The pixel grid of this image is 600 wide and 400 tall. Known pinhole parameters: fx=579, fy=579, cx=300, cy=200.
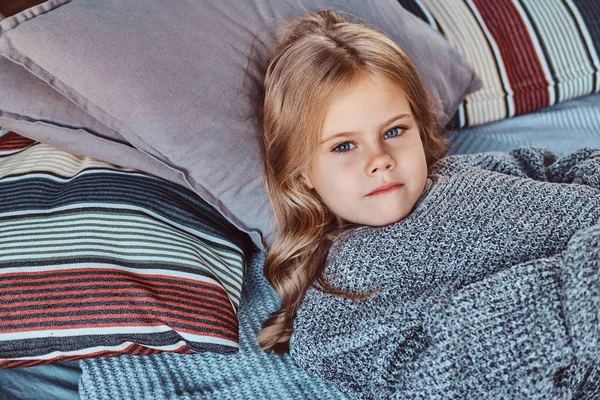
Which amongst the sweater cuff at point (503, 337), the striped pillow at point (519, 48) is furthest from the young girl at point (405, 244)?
the striped pillow at point (519, 48)

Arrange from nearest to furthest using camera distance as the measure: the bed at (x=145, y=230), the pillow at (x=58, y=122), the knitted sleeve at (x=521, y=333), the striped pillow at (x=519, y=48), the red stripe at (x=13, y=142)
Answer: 1. the knitted sleeve at (x=521, y=333)
2. the bed at (x=145, y=230)
3. the pillow at (x=58, y=122)
4. the red stripe at (x=13, y=142)
5. the striped pillow at (x=519, y=48)

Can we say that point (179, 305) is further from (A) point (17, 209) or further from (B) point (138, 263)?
(A) point (17, 209)

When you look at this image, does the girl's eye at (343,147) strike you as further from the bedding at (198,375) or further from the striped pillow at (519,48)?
the striped pillow at (519,48)

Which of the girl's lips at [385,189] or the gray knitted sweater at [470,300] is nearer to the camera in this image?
the gray knitted sweater at [470,300]

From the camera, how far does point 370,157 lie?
2.69 feet

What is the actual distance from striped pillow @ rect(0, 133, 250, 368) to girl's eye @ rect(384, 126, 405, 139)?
0.29 m

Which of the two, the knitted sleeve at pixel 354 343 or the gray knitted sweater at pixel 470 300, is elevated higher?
the gray knitted sweater at pixel 470 300

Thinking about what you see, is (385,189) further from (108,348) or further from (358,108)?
(108,348)

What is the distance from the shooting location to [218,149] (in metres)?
0.85

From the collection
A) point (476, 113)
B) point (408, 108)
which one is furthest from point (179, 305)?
point (476, 113)

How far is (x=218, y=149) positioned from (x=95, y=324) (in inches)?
11.7

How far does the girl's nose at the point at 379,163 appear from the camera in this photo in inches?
31.8

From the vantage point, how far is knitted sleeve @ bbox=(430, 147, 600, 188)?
951 mm

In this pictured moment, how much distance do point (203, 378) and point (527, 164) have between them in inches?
25.2
